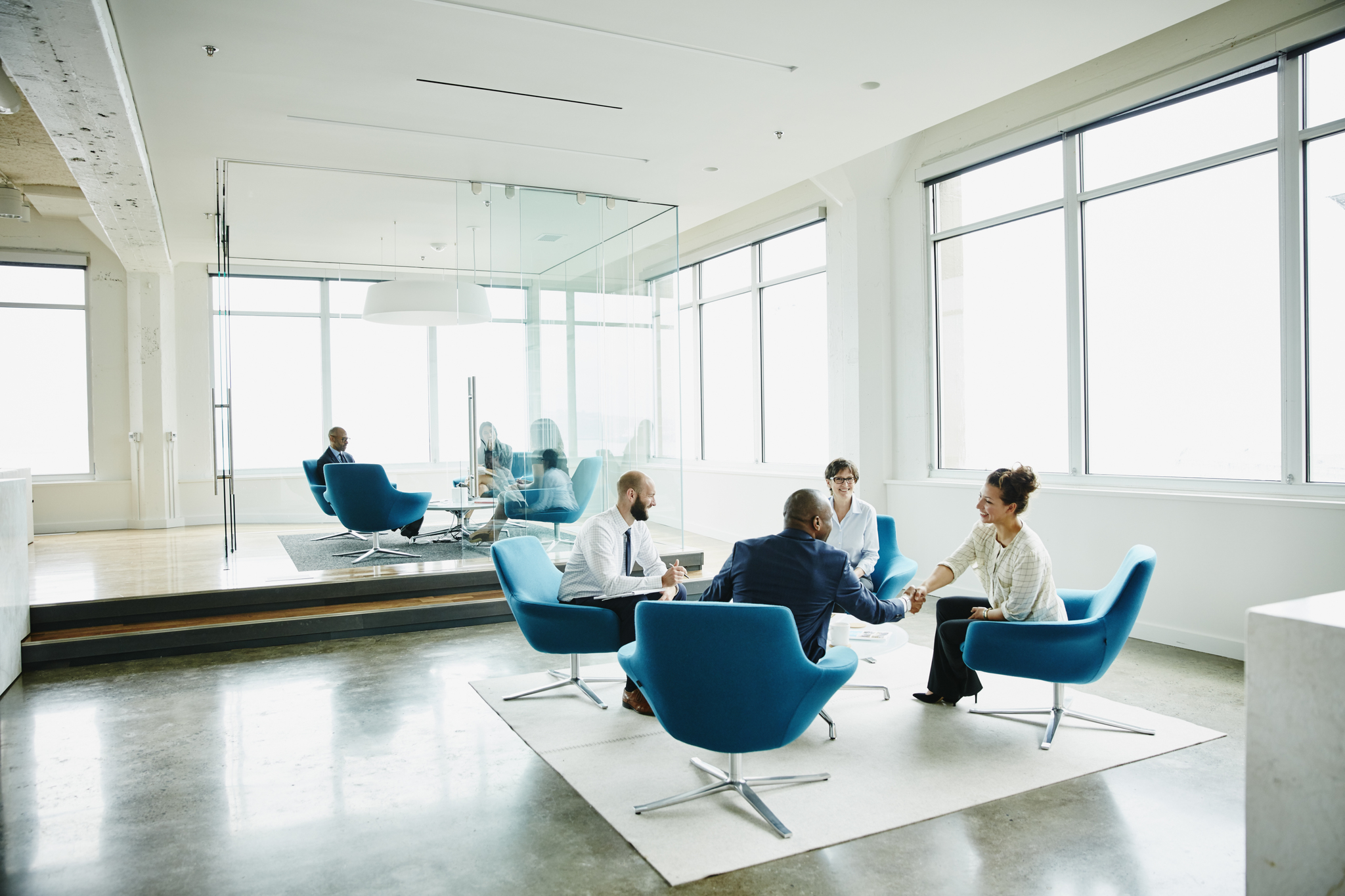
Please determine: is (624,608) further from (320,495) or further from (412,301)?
(320,495)

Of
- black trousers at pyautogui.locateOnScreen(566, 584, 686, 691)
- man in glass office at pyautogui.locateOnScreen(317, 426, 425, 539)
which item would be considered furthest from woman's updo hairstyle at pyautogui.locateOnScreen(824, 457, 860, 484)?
man in glass office at pyautogui.locateOnScreen(317, 426, 425, 539)

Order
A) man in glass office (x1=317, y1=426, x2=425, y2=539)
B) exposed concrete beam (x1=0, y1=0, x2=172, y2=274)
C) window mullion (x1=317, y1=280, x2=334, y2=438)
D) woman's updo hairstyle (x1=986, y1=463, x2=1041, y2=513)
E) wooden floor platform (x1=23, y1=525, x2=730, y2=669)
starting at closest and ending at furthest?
1. exposed concrete beam (x1=0, y1=0, x2=172, y2=274)
2. woman's updo hairstyle (x1=986, y1=463, x2=1041, y2=513)
3. wooden floor platform (x1=23, y1=525, x2=730, y2=669)
4. man in glass office (x1=317, y1=426, x2=425, y2=539)
5. window mullion (x1=317, y1=280, x2=334, y2=438)

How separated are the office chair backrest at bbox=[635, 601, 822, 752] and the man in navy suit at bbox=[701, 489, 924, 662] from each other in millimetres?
350

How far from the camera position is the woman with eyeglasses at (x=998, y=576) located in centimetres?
365

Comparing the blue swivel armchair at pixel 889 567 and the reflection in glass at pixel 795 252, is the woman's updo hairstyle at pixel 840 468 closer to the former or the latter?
the blue swivel armchair at pixel 889 567

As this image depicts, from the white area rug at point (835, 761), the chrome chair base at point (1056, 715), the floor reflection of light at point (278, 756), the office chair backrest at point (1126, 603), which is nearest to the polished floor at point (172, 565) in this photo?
the floor reflection of light at point (278, 756)

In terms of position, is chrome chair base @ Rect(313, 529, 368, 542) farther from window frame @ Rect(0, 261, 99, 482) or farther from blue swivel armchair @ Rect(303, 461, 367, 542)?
window frame @ Rect(0, 261, 99, 482)

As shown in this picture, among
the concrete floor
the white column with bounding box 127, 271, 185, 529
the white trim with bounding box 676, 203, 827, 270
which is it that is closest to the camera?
the concrete floor

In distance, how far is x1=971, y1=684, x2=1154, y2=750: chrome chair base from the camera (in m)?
3.65

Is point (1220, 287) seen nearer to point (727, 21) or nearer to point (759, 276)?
point (727, 21)

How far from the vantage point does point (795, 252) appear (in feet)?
28.2

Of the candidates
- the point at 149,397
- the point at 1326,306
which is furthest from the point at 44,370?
the point at 1326,306

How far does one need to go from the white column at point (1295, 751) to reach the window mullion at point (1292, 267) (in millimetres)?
3240

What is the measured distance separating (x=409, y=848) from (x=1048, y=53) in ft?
15.9
